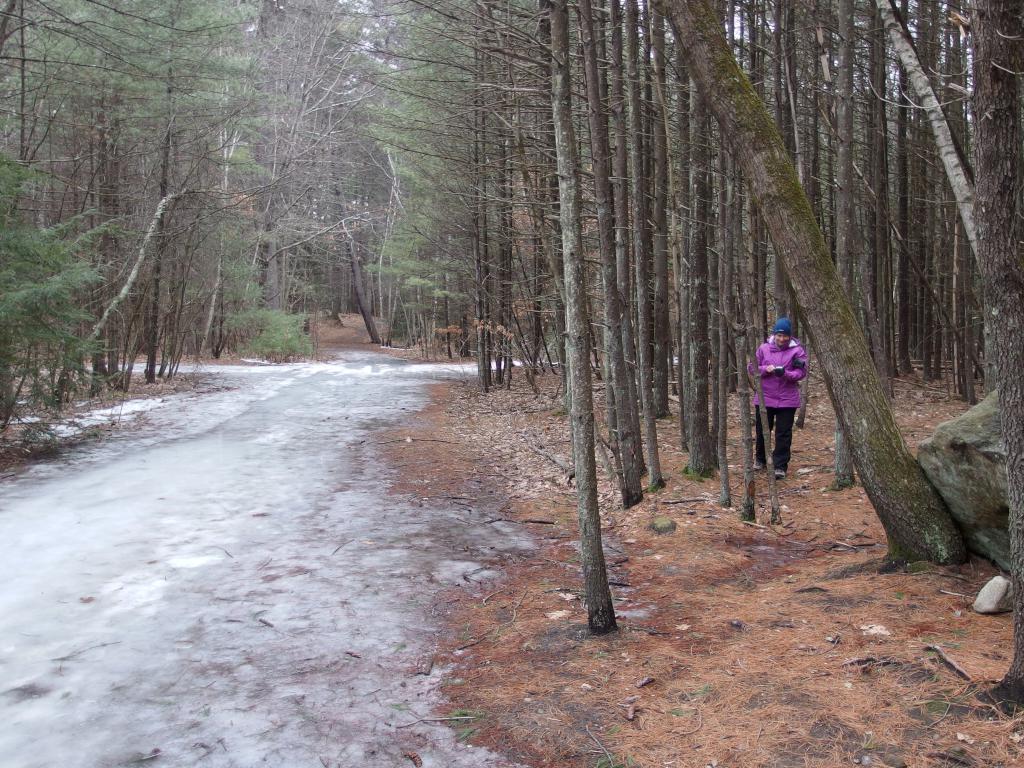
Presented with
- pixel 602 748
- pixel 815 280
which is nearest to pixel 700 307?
pixel 815 280

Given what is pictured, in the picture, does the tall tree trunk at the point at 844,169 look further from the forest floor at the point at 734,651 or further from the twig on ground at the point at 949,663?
the twig on ground at the point at 949,663

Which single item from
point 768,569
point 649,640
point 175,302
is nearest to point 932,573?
point 768,569

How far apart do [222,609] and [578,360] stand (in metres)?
3.04

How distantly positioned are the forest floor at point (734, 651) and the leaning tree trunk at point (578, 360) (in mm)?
370

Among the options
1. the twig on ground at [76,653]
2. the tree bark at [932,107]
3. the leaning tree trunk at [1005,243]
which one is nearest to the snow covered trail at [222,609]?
the twig on ground at [76,653]

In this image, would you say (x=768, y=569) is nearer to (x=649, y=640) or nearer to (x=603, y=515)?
(x=649, y=640)

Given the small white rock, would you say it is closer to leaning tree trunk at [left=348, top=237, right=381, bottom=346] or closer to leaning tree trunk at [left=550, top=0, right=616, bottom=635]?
leaning tree trunk at [left=550, top=0, right=616, bottom=635]

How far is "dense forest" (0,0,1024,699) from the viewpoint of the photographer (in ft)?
15.8

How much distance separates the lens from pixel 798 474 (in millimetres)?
8930

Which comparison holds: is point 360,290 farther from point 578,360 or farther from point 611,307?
point 578,360

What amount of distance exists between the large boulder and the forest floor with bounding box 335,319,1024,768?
0.75 feet

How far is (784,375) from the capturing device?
28.0 feet

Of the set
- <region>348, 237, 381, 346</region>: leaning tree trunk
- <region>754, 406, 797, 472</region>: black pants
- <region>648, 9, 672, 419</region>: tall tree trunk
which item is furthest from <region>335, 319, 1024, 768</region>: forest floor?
<region>348, 237, 381, 346</region>: leaning tree trunk

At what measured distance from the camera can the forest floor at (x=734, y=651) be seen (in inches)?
125
